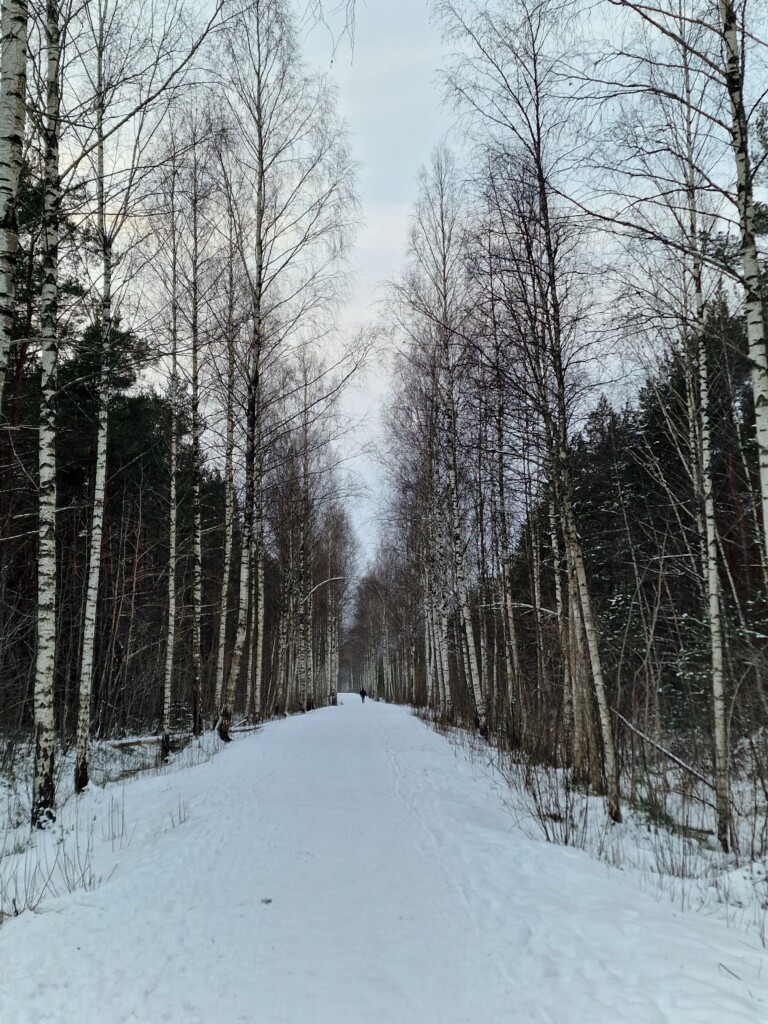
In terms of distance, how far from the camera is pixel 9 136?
350cm

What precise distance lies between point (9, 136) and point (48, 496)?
374 centimetres

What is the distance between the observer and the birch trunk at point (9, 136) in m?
3.47

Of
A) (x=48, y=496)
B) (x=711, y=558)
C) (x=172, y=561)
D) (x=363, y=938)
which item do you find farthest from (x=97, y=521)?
(x=711, y=558)

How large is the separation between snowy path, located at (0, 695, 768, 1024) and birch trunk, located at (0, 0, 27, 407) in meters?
3.34

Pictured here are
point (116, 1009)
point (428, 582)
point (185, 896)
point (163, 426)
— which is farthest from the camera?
point (428, 582)

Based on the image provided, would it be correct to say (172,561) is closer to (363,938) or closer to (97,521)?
(97,521)

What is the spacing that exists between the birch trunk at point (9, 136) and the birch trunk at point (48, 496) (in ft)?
8.21

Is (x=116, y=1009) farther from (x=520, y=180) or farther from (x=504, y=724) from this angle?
(x=504, y=724)

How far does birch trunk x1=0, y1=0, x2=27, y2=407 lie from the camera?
347 cm

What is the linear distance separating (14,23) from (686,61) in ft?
18.0

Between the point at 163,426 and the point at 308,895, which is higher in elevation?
the point at 163,426

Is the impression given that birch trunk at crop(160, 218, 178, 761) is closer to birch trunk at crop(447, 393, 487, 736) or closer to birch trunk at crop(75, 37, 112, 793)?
birch trunk at crop(75, 37, 112, 793)

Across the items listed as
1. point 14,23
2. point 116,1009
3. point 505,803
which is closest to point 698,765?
point 505,803

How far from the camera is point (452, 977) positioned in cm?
283
